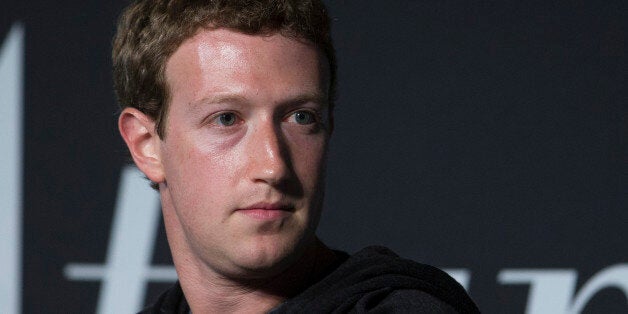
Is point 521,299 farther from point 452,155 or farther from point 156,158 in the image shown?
point 156,158

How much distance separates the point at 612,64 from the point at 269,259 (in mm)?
1548

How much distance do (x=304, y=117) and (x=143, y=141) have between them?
0.27m

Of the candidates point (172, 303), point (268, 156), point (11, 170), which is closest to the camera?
point (268, 156)

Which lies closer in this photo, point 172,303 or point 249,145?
point 249,145

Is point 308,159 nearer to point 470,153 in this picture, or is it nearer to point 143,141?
point 143,141

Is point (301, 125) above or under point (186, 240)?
above

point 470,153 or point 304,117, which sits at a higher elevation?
point 470,153

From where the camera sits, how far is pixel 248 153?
4.26 feet

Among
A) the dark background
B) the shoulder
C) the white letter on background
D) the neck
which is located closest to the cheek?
the neck

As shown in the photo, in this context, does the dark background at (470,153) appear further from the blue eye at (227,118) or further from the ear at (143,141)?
the blue eye at (227,118)

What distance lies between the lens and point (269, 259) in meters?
1.29

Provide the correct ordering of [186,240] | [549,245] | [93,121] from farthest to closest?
[93,121]
[549,245]
[186,240]

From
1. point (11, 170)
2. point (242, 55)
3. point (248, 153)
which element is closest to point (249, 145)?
point (248, 153)

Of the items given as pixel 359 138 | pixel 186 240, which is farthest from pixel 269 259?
pixel 359 138
